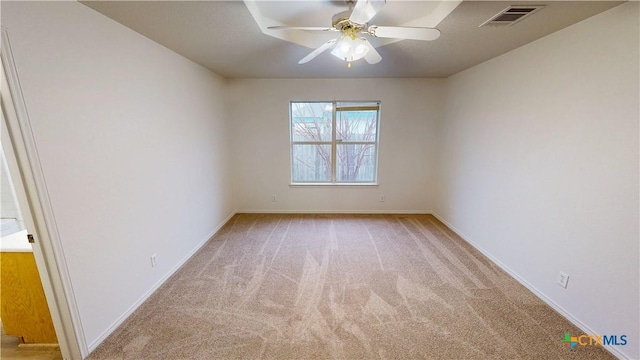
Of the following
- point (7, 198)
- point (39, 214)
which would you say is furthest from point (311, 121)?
point (7, 198)

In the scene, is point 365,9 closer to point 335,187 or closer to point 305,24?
point 305,24

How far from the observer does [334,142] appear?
4219 mm

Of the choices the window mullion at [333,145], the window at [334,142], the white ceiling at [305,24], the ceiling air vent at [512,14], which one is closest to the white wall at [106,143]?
the white ceiling at [305,24]

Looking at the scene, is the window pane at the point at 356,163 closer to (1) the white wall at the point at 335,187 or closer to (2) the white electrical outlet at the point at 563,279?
(1) the white wall at the point at 335,187

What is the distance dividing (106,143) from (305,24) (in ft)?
6.16

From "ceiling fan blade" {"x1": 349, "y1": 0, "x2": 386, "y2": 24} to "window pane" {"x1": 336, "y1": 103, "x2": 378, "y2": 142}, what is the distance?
2.72 m

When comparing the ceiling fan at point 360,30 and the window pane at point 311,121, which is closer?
the ceiling fan at point 360,30

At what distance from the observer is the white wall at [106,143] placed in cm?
138

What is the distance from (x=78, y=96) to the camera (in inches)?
61.0

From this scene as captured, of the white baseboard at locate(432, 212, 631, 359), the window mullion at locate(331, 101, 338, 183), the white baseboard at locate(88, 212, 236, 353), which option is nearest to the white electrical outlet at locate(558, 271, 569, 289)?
the white baseboard at locate(432, 212, 631, 359)

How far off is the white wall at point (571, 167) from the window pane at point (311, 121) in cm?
222

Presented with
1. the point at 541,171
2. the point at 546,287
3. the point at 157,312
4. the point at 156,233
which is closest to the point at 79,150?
the point at 156,233

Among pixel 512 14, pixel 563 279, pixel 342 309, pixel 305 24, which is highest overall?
pixel 305 24

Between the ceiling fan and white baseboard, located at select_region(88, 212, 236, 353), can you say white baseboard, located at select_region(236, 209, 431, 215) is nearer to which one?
white baseboard, located at select_region(88, 212, 236, 353)
